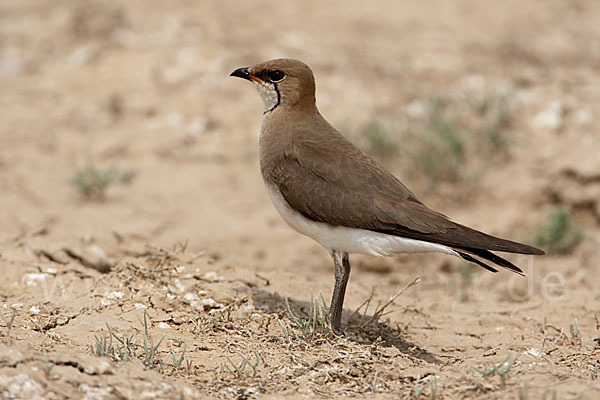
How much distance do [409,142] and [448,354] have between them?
3.89 metres

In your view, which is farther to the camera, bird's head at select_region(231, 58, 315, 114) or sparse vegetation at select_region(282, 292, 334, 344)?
bird's head at select_region(231, 58, 315, 114)

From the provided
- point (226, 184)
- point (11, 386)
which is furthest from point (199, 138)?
point (11, 386)

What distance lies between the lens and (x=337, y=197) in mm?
4211

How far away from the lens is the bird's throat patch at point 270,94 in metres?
4.73

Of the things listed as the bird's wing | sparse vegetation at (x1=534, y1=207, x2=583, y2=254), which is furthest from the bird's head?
sparse vegetation at (x1=534, y1=207, x2=583, y2=254)

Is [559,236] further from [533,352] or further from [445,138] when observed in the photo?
[533,352]

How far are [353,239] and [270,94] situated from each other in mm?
1153

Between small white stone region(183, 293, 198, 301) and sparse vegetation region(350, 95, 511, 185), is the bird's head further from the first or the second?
sparse vegetation region(350, 95, 511, 185)

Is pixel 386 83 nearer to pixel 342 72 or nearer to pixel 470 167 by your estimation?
pixel 342 72

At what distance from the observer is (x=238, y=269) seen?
5.17 m

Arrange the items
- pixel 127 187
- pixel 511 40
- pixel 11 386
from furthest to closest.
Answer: pixel 511 40 → pixel 127 187 → pixel 11 386

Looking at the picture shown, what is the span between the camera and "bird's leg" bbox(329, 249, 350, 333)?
4258 millimetres

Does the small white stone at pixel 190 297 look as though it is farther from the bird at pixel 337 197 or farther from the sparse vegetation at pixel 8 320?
the sparse vegetation at pixel 8 320

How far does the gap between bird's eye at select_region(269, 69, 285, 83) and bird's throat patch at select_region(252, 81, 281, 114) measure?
0.10 feet
